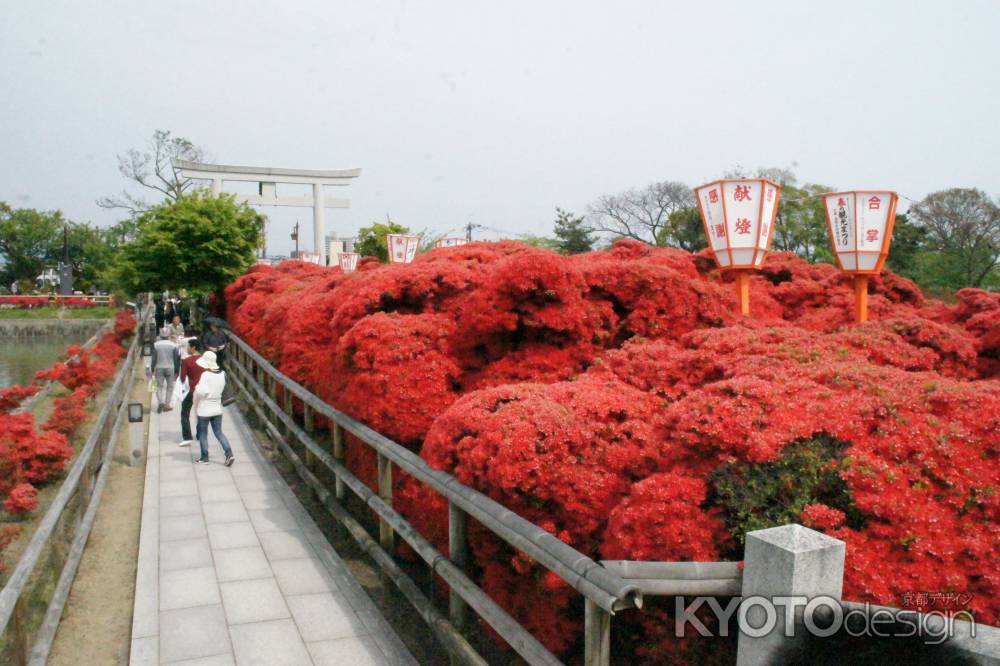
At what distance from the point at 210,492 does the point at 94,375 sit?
571 cm

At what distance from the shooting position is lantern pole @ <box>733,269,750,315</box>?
5.80 meters

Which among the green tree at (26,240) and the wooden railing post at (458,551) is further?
the green tree at (26,240)

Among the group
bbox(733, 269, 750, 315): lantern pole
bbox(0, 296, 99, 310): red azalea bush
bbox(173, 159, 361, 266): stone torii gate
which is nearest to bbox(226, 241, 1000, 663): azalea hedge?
bbox(733, 269, 750, 315): lantern pole

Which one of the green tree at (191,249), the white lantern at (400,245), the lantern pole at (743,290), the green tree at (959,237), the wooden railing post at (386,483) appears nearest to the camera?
the wooden railing post at (386,483)

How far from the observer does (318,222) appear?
3722cm

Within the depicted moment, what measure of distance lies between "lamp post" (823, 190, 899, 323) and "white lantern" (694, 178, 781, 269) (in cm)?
60

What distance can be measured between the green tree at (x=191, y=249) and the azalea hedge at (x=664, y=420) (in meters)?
14.2

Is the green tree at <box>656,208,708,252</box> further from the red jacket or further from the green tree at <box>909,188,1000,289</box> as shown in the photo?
the red jacket

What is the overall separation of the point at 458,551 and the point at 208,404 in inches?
184

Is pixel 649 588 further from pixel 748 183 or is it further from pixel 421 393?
pixel 748 183

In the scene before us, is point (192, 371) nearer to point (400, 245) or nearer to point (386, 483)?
point (386, 483)

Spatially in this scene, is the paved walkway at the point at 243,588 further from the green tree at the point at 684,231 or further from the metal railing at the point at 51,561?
the green tree at the point at 684,231

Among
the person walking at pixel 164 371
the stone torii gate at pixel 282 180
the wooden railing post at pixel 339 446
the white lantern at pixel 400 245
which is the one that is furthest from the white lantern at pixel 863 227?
the stone torii gate at pixel 282 180

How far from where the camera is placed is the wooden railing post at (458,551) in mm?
3139
